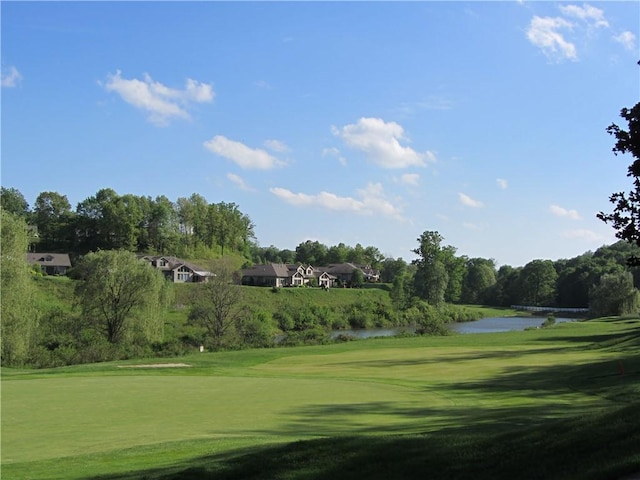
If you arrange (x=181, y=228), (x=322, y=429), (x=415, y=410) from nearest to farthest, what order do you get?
(x=322, y=429), (x=415, y=410), (x=181, y=228)

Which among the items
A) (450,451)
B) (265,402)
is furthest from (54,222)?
(450,451)

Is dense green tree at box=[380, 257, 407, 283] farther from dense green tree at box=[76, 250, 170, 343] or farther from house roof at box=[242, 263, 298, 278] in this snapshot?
dense green tree at box=[76, 250, 170, 343]

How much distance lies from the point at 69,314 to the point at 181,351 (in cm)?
1428

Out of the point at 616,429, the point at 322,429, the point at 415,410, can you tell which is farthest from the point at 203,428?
the point at 616,429

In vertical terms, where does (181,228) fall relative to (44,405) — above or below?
above

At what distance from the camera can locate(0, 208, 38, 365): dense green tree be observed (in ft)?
127

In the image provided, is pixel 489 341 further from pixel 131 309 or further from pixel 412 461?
pixel 412 461

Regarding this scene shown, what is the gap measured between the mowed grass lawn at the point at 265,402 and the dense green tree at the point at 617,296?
55.6 m

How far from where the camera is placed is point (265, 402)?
21250mm

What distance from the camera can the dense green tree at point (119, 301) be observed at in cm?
5284

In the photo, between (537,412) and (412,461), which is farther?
(537,412)

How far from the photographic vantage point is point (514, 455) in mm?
9719

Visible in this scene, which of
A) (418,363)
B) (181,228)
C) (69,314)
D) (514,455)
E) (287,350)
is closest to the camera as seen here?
(514,455)

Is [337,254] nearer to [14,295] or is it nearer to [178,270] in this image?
[178,270]
